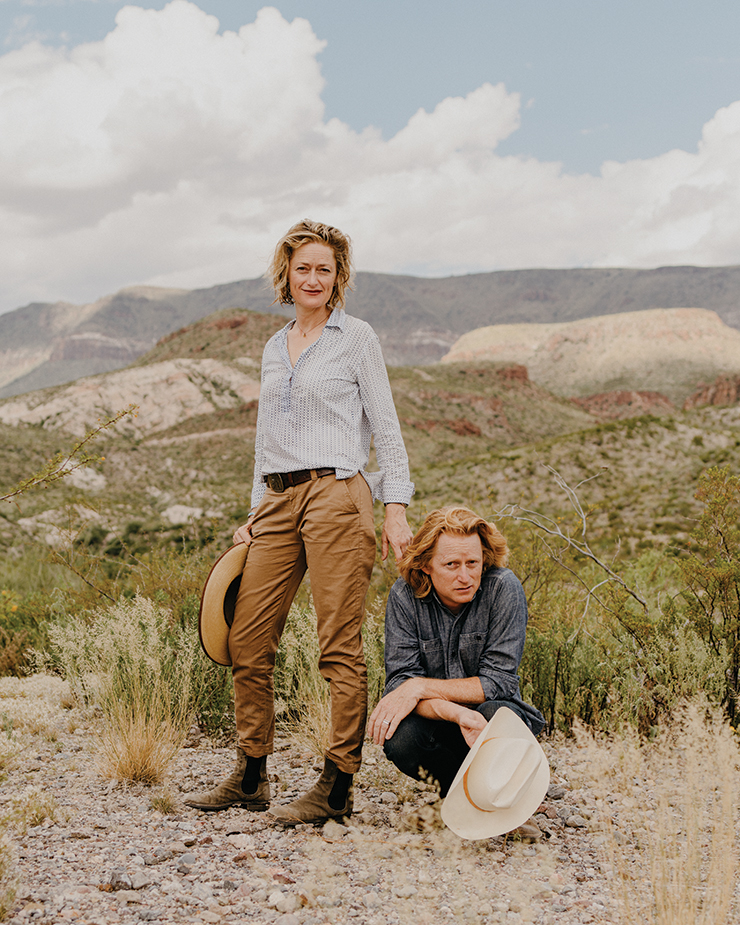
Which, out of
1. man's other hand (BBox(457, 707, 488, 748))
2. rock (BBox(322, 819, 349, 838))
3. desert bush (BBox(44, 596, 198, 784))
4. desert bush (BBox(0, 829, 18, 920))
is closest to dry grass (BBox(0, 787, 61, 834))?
desert bush (BBox(0, 829, 18, 920))

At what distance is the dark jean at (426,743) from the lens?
267cm

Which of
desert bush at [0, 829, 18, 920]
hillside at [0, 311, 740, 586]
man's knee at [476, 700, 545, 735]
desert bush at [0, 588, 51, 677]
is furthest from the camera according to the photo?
hillside at [0, 311, 740, 586]

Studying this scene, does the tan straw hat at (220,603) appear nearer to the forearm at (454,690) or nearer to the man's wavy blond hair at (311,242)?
the forearm at (454,690)

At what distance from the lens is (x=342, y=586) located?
8.92 ft

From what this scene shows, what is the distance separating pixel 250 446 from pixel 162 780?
121ft

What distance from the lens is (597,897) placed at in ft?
7.26

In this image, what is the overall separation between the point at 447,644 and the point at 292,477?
888 mm

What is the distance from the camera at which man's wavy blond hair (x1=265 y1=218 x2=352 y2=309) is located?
2.89m

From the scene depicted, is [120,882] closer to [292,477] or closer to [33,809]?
[33,809]

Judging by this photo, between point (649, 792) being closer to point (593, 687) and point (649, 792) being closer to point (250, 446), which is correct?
point (593, 687)

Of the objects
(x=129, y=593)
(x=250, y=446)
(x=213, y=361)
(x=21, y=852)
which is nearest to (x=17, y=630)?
(x=129, y=593)

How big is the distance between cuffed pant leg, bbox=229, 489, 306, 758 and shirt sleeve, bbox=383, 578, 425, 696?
1.38 feet

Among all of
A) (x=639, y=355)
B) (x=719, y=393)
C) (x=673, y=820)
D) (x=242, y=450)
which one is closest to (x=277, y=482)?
(x=673, y=820)

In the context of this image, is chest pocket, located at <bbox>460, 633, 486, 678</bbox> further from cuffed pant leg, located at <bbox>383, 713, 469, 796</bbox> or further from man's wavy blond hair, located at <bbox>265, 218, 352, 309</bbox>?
man's wavy blond hair, located at <bbox>265, 218, 352, 309</bbox>
